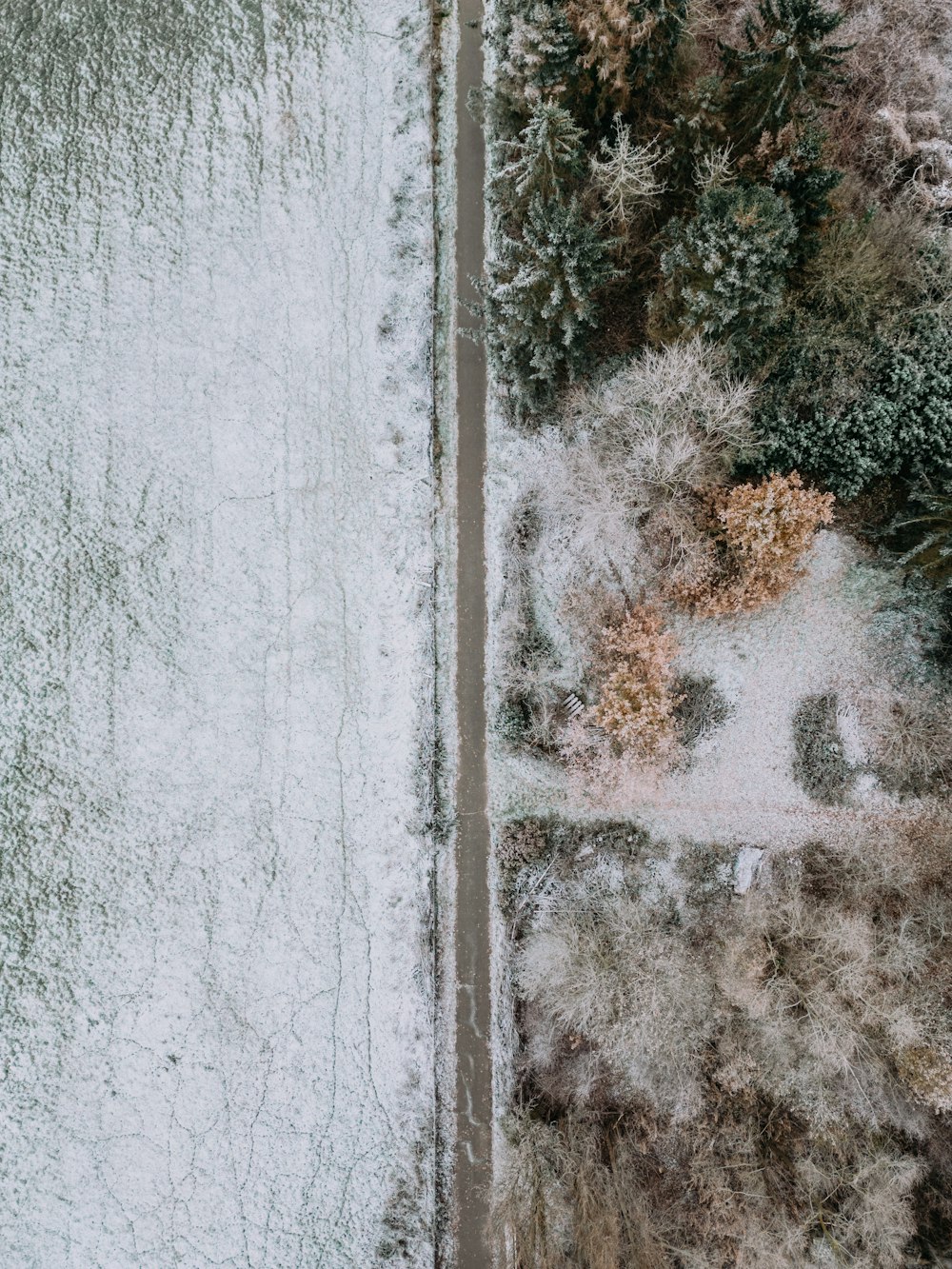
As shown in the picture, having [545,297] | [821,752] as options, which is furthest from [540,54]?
[821,752]

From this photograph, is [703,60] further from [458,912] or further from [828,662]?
[458,912]

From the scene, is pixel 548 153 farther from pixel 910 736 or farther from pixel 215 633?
pixel 910 736

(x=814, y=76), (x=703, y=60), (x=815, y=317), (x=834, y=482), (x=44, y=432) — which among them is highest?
(x=703, y=60)

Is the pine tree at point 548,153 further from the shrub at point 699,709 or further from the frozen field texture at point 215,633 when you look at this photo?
the shrub at point 699,709

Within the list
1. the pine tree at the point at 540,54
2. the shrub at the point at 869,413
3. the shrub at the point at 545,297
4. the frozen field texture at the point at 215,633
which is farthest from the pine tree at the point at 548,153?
the shrub at the point at 869,413

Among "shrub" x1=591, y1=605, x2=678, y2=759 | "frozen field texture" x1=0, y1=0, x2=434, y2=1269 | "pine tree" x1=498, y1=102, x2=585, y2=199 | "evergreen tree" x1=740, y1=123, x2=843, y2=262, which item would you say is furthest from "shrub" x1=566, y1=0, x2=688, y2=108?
"shrub" x1=591, y1=605, x2=678, y2=759

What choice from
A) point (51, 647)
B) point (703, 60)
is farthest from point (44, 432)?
point (703, 60)

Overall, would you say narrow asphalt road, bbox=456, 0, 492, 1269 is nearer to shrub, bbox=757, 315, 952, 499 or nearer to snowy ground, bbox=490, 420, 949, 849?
snowy ground, bbox=490, 420, 949, 849
